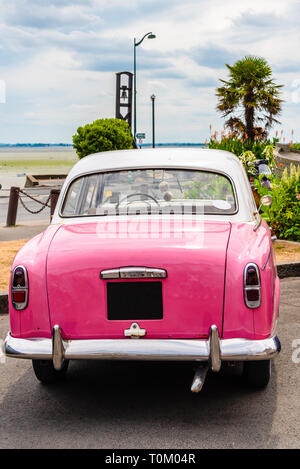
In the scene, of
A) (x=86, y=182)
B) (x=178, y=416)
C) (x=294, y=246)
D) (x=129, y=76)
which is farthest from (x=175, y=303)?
(x=129, y=76)

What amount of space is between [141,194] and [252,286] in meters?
1.73

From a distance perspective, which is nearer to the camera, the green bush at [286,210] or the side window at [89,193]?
the side window at [89,193]

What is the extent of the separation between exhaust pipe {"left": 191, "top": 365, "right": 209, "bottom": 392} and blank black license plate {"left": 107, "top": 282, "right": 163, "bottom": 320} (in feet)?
1.45

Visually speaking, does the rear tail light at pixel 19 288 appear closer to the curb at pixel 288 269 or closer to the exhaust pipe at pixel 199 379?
the exhaust pipe at pixel 199 379

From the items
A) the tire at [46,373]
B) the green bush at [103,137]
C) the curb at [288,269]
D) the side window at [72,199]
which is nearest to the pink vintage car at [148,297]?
the tire at [46,373]

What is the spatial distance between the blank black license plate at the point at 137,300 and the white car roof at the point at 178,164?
40.8 inches

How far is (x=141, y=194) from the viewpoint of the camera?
5461 millimetres

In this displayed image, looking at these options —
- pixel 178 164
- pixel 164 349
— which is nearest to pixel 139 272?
pixel 164 349

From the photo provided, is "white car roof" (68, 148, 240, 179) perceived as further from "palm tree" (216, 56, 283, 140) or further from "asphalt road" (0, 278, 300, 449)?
"palm tree" (216, 56, 283, 140)

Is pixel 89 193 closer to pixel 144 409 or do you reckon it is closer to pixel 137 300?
pixel 137 300

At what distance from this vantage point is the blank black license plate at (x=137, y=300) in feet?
13.3

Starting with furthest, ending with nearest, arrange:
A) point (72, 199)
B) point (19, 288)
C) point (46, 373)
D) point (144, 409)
Result: 1. point (72, 199)
2. point (46, 373)
3. point (144, 409)
4. point (19, 288)

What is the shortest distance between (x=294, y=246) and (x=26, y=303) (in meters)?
7.67
